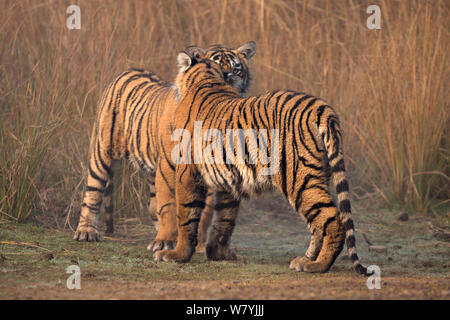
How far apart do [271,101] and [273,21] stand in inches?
162

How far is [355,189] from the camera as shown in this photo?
698 cm

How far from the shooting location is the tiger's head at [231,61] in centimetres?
546

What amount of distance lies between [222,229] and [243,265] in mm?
315

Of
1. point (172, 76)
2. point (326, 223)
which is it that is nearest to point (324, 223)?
point (326, 223)

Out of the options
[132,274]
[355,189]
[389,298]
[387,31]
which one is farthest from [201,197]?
[387,31]

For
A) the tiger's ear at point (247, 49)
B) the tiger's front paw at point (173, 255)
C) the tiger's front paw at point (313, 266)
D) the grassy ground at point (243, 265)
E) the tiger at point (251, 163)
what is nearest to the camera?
the grassy ground at point (243, 265)

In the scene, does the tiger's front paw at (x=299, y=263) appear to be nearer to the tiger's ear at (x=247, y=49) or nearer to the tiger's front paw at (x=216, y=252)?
the tiger's front paw at (x=216, y=252)

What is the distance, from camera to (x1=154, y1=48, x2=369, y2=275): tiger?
4160 mm

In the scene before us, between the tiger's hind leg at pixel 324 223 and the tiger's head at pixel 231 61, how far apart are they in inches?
64.4

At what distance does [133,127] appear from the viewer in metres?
5.79

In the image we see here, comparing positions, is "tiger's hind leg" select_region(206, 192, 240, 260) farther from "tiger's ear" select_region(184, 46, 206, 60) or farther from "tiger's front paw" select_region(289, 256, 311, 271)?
"tiger's ear" select_region(184, 46, 206, 60)

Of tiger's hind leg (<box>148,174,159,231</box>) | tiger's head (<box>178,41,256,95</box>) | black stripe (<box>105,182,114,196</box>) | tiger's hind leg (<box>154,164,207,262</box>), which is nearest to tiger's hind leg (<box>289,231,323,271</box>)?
tiger's hind leg (<box>154,164,207,262</box>)

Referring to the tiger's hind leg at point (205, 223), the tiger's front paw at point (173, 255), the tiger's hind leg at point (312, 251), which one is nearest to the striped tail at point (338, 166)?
the tiger's hind leg at point (312, 251)
